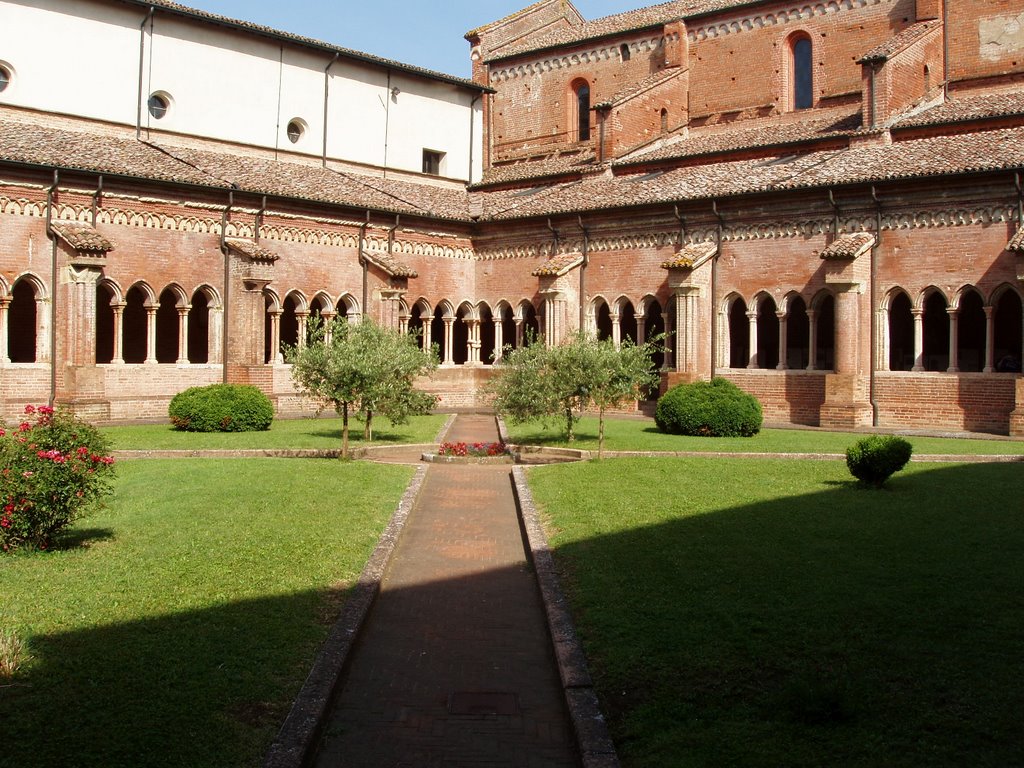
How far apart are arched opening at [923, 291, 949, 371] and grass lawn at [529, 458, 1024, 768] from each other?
1620cm

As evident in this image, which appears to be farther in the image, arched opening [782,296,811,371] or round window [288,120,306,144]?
round window [288,120,306,144]

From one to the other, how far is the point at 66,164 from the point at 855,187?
19.1 m

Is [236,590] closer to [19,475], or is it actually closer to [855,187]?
[19,475]

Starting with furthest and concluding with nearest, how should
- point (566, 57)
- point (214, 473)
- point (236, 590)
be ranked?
point (566, 57) < point (214, 473) < point (236, 590)

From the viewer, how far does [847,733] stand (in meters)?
5.60

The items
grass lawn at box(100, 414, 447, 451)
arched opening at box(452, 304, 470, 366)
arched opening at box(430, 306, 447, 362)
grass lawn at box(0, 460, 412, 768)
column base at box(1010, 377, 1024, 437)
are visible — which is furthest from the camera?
arched opening at box(452, 304, 470, 366)

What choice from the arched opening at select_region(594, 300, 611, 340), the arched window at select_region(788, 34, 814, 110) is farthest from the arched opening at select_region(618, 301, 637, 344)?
the arched window at select_region(788, 34, 814, 110)

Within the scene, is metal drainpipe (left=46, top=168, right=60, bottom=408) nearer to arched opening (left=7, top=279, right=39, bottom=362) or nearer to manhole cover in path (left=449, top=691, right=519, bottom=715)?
arched opening (left=7, top=279, right=39, bottom=362)

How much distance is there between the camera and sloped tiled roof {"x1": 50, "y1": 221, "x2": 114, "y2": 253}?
78.6 feet

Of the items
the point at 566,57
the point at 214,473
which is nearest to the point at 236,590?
the point at 214,473

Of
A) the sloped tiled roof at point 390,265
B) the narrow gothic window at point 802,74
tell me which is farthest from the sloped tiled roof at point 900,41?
the sloped tiled roof at point 390,265

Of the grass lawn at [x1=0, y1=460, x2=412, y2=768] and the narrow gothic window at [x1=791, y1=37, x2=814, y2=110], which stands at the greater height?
the narrow gothic window at [x1=791, y1=37, x2=814, y2=110]

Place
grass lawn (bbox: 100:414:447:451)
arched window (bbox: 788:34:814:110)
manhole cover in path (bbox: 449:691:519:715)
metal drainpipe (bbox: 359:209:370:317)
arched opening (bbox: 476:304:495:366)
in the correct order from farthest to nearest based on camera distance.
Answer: arched opening (bbox: 476:304:495:366), arched window (bbox: 788:34:814:110), metal drainpipe (bbox: 359:209:370:317), grass lawn (bbox: 100:414:447:451), manhole cover in path (bbox: 449:691:519:715)

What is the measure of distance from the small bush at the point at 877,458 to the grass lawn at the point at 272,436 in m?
10.2
